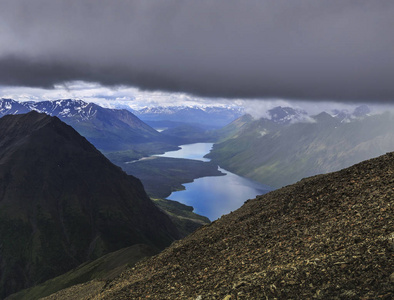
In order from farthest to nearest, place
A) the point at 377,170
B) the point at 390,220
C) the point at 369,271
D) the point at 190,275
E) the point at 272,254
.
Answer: the point at 377,170 → the point at 190,275 → the point at 272,254 → the point at 390,220 → the point at 369,271

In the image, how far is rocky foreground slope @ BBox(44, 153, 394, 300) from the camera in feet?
55.9

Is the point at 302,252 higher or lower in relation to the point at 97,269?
higher

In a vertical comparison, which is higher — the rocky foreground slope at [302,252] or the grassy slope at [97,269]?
the rocky foreground slope at [302,252]

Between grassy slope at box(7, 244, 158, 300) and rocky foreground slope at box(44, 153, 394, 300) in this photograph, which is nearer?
rocky foreground slope at box(44, 153, 394, 300)

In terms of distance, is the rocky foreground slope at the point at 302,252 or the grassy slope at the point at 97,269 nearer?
the rocky foreground slope at the point at 302,252

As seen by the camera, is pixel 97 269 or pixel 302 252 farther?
pixel 97 269

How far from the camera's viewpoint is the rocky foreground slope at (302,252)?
17.0 metres

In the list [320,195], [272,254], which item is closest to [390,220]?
[272,254]

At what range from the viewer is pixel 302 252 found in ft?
74.2

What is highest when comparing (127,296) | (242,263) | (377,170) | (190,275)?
(377,170)

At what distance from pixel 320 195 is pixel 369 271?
717 inches

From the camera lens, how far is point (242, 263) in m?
25.9

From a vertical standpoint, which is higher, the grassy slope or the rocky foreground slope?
the rocky foreground slope

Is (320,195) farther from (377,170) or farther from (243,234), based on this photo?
(243,234)
